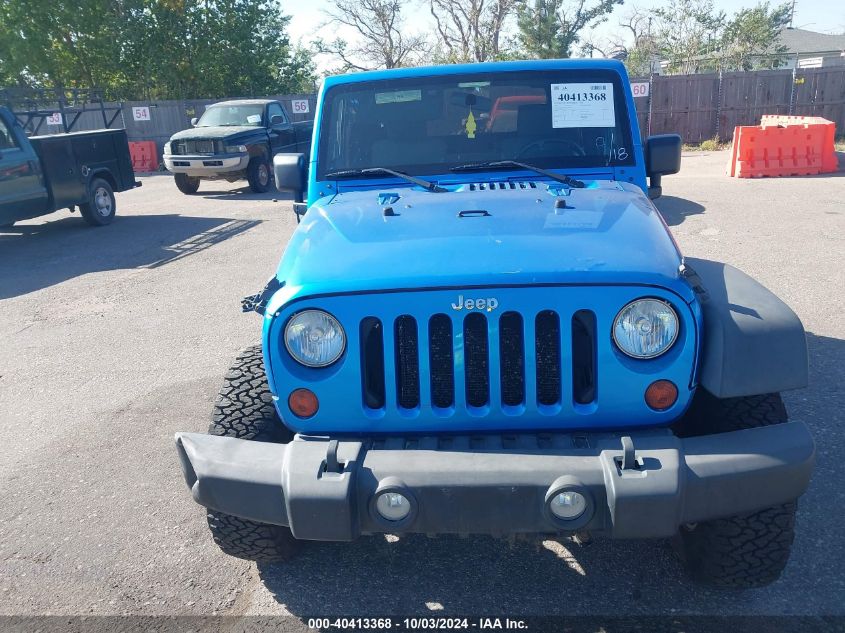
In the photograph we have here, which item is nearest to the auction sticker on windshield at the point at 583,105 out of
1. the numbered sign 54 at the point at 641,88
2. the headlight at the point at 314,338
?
the headlight at the point at 314,338

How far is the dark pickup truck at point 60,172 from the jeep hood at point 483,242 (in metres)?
8.33

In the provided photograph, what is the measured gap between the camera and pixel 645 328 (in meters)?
2.37

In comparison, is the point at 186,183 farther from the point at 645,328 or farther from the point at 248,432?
the point at 645,328

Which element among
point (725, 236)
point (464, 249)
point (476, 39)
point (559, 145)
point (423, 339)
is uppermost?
point (476, 39)

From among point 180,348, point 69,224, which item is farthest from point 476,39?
point 180,348

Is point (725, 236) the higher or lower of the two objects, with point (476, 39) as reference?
lower

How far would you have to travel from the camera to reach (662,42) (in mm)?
46094

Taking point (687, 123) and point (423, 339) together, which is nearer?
point (423, 339)

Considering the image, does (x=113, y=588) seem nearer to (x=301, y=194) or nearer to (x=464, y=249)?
(x=464, y=249)

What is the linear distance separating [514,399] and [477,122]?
6.15 feet

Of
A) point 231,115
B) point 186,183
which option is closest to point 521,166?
point 231,115

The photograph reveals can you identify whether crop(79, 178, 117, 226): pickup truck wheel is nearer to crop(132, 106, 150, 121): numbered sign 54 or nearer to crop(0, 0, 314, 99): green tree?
crop(132, 106, 150, 121): numbered sign 54

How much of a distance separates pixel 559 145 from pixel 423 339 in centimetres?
181

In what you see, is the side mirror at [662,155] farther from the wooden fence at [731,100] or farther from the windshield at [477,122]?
the wooden fence at [731,100]
